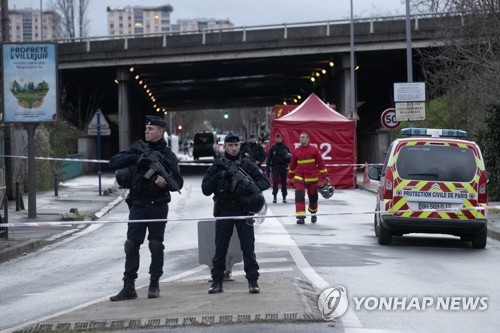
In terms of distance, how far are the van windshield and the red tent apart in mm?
17691

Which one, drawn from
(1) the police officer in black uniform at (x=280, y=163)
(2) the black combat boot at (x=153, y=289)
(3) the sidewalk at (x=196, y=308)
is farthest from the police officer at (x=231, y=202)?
(1) the police officer in black uniform at (x=280, y=163)

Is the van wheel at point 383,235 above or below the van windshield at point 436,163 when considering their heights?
below

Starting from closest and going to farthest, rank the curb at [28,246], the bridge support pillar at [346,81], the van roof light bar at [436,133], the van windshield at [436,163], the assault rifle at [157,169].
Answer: the assault rifle at [157,169] < the van windshield at [436,163] < the curb at [28,246] < the van roof light bar at [436,133] < the bridge support pillar at [346,81]

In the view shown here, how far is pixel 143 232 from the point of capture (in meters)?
10.6

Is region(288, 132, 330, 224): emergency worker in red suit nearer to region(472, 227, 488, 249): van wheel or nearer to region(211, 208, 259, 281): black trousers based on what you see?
region(472, 227, 488, 249): van wheel

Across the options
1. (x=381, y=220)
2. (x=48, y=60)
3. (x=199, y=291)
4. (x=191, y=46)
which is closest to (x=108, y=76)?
(x=191, y=46)

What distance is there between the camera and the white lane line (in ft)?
30.2

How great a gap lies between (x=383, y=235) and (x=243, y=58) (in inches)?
1355

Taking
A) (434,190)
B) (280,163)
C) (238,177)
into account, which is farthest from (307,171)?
(238,177)

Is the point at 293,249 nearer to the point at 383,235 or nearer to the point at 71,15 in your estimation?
the point at 383,235

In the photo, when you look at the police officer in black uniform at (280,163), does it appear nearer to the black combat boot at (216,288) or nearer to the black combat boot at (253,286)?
the black combat boot at (216,288)

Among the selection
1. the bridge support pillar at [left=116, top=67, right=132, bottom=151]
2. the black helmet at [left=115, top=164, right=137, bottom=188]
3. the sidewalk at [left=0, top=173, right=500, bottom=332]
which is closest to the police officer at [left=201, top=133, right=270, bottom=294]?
the sidewalk at [left=0, top=173, right=500, bottom=332]

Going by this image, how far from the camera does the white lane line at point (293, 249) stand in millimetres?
9214

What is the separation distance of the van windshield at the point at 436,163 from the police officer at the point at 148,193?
6339mm
